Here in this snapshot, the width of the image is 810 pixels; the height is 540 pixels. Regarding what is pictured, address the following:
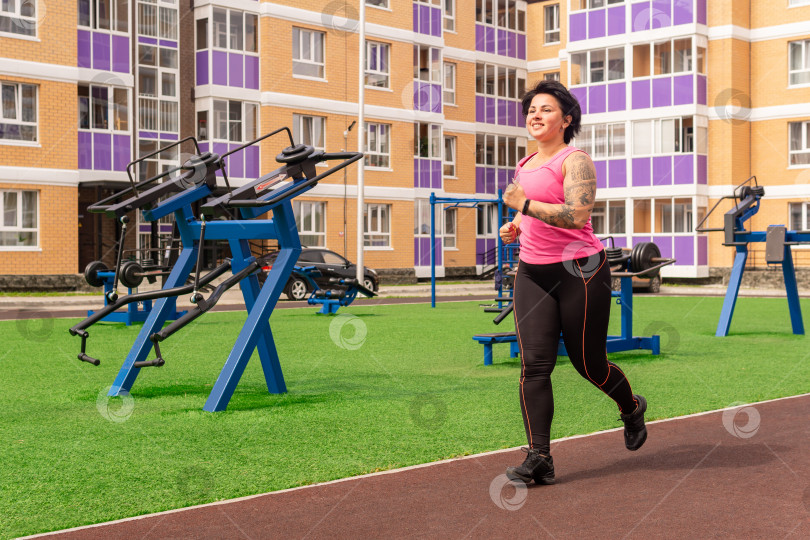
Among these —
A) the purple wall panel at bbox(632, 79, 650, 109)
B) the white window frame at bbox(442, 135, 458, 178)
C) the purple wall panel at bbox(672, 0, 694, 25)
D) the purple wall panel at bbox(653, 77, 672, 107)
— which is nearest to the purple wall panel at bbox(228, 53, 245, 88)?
the white window frame at bbox(442, 135, 458, 178)

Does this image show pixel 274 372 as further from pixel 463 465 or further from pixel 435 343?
pixel 435 343

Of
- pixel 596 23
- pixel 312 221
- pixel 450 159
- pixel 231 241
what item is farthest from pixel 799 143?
pixel 231 241

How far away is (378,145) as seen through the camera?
40531 millimetres

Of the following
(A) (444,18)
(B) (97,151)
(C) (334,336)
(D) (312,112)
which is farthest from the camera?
(A) (444,18)

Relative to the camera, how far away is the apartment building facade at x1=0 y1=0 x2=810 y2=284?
3166 cm

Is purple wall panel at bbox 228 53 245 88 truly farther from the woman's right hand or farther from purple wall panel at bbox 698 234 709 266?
the woman's right hand

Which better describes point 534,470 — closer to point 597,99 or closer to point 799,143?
point 799,143

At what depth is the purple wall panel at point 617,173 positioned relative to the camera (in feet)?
139

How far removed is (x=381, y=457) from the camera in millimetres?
6039

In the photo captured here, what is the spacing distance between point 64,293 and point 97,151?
200 inches

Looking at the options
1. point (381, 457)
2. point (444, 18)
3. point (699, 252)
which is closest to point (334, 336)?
point (381, 457)

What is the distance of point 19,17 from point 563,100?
27.9 m

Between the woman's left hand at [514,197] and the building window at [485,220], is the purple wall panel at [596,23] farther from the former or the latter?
the woman's left hand at [514,197]

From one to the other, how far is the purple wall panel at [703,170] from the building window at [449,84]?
1178 cm
